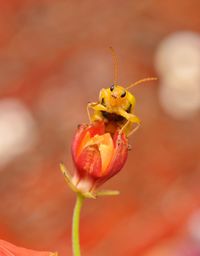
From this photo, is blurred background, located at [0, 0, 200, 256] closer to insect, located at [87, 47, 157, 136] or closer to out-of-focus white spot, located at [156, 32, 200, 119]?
out-of-focus white spot, located at [156, 32, 200, 119]

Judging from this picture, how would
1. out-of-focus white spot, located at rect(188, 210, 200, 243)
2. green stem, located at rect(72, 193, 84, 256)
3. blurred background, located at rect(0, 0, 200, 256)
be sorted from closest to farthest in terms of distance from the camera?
green stem, located at rect(72, 193, 84, 256)
out-of-focus white spot, located at rect(188, 210, 200, 243)
blurred background, located at rect(0, 0, 200, 256)

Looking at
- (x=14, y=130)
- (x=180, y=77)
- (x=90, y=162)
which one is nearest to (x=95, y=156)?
(x=90, y=162)

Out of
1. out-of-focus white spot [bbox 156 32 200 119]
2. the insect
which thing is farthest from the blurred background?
the insect

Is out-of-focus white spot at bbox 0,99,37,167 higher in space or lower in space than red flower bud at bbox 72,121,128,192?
higher

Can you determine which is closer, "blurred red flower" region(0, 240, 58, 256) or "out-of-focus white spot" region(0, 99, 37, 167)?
"blurred red flower" region(0, 240, 58, 256)

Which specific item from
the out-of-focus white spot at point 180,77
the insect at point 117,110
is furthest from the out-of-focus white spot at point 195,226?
the insect at point 117,110

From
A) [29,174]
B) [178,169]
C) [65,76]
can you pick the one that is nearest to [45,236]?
[29,174]

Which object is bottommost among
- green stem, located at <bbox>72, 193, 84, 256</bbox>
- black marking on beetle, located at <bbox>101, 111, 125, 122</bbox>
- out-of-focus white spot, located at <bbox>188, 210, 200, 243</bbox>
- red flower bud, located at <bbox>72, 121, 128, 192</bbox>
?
green stem, located at <bbox>72, 193, 84, 256</bbox>
